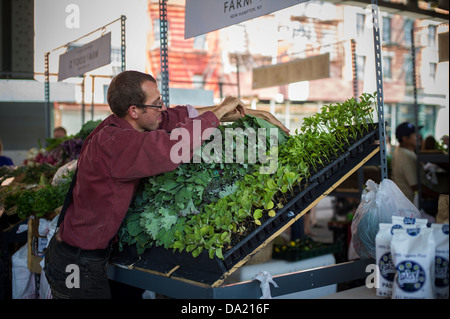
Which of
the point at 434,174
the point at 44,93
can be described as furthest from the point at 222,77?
the point at 434,174

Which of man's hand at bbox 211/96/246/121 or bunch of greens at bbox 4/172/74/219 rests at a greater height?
man's hand at bbox 211/96/246/121

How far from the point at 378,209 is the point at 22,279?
2.93 m

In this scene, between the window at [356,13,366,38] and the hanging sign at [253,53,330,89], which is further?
the window at [356,13,366,38]

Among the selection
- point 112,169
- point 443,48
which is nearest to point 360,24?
point 443,48

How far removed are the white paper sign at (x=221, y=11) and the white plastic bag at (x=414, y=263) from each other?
1.31 meters

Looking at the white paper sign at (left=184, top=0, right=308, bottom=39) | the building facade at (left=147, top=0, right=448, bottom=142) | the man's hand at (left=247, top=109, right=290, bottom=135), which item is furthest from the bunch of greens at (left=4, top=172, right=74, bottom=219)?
the building facade at (left=147, top=0, right=448, bottom=142)

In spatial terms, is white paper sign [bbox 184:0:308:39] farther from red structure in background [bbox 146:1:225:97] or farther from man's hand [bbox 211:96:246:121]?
red structure in background [bbox 146:1:225:97]

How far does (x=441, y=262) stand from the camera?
159 centimetres

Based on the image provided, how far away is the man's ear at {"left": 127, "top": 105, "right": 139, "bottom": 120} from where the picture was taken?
2305 mm

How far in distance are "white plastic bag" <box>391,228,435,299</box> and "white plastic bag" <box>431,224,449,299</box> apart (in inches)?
0.9

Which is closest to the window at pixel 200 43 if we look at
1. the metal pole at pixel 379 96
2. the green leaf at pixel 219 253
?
the metal pole at pixel 379 96

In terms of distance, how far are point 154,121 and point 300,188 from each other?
2.59ft

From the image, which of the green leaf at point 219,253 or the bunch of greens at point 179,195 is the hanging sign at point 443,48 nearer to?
the bunch of greens at point 179,195

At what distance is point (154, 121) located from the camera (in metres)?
2.38
